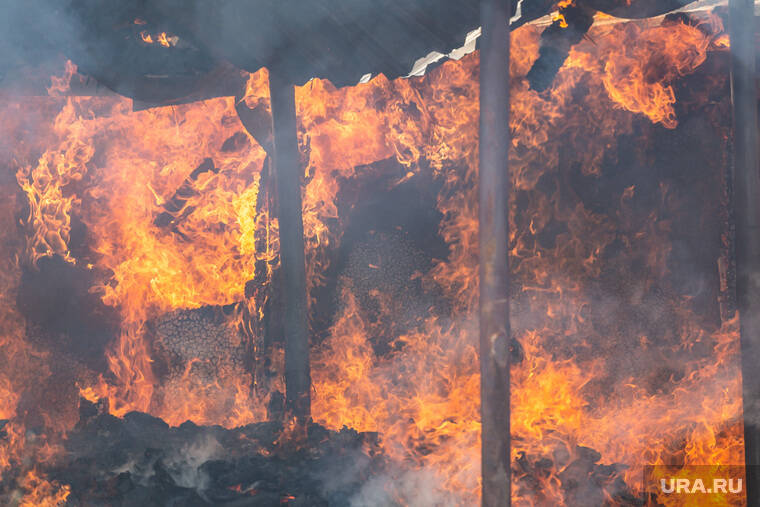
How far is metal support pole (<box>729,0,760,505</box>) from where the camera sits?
Answer: 3.46 meters

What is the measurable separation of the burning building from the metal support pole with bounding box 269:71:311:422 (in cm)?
2

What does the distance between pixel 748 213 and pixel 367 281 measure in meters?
4.42

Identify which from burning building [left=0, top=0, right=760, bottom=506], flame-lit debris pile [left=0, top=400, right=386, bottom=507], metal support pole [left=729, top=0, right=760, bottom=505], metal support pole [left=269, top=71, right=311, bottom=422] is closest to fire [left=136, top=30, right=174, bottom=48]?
burning building [left=0, top=0, right=760, bottom=506]

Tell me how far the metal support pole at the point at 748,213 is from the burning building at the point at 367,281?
3.75ft

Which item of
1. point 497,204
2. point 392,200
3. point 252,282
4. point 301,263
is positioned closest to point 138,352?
point 252,282

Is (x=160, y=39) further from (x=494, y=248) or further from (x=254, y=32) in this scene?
(x=494, y=248)

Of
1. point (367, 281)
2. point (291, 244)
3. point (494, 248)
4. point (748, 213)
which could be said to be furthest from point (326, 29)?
point (367, 281)

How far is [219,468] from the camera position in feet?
15.0

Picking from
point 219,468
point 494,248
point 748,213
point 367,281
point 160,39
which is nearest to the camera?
point 494,248

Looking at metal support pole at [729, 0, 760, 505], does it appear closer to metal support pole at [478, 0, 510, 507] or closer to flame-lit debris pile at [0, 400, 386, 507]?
metal support pole at [478, 0, 510, 507]

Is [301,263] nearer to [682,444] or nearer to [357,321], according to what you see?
[357,321]

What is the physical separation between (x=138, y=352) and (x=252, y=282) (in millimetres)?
1784

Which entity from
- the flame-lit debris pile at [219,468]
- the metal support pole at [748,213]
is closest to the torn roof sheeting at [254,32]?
the metal support pole at [748,213]

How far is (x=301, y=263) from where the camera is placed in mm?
5094
